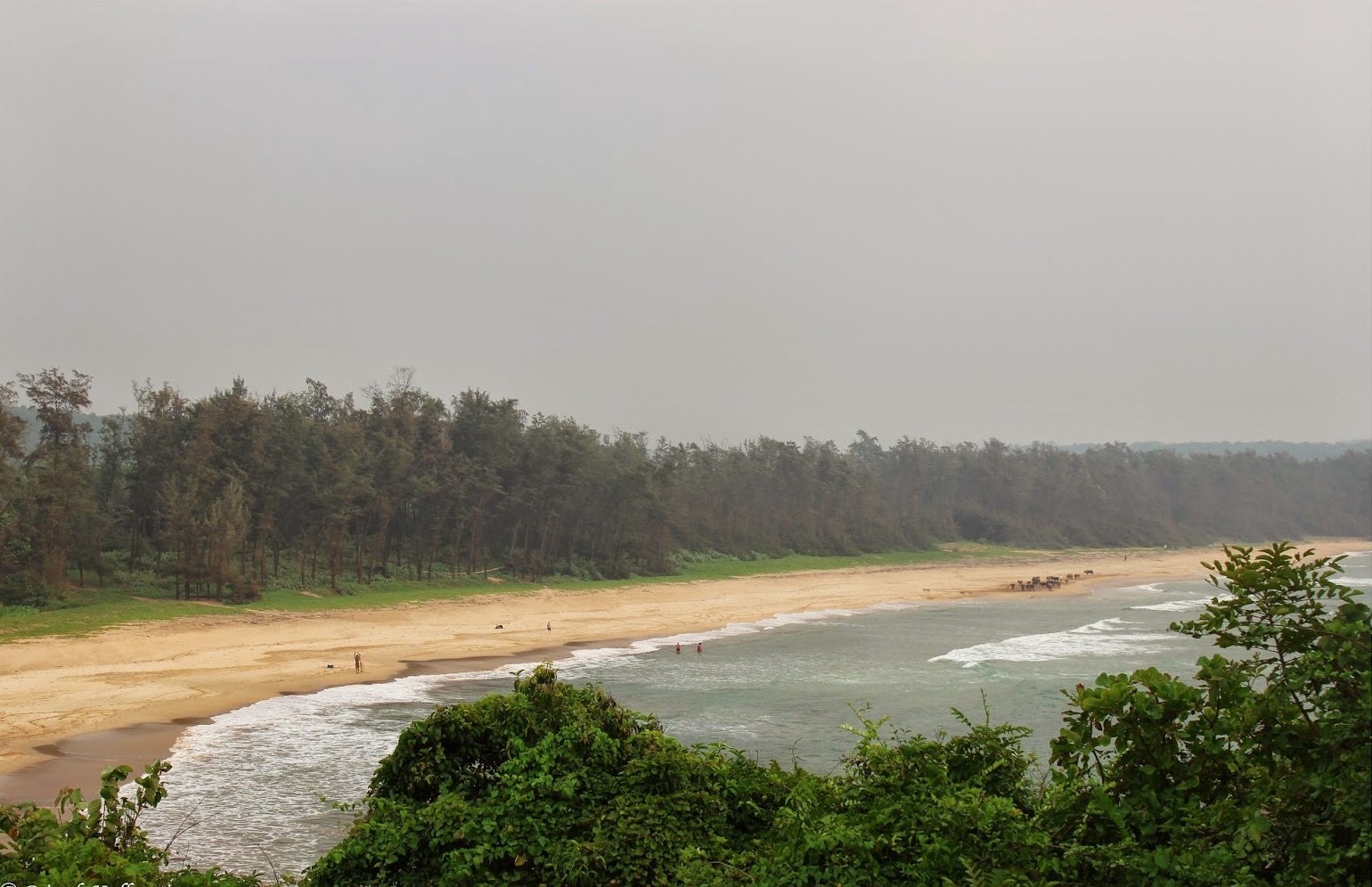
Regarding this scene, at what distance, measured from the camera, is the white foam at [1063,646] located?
116ft

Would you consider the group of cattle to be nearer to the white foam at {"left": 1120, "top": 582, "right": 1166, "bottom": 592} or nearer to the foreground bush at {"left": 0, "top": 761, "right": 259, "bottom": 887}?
the white foam at {"left": 1120, "top": 582, "right": 1166, "bottom": 592}

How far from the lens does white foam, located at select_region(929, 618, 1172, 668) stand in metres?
35.3

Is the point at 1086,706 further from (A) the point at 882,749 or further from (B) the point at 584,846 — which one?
(B) the point at 584,846

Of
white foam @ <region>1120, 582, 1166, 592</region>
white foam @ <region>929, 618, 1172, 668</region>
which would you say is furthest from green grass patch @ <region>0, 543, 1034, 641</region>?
white foam @ <region>1120, 582, 1166, 592</region>

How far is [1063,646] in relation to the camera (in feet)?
127

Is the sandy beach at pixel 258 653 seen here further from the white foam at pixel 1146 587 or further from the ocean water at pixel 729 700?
the white foam at pixel 1146 587

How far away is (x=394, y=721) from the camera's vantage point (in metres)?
22.1

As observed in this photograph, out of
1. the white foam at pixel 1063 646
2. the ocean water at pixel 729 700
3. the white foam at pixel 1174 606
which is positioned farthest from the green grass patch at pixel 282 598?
the white foam at pixel 1174 606

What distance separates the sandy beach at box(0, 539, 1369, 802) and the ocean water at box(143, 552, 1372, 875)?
5.01ft

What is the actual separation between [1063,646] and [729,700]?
1870 cm

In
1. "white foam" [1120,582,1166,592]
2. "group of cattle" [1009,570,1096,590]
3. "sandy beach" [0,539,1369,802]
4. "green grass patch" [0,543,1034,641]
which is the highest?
"green grass patch" [0,543,1034,641]

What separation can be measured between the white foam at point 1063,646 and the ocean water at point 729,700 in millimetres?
112

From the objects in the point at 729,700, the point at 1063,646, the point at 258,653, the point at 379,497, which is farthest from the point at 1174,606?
the point at 258,653

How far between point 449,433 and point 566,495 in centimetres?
806
